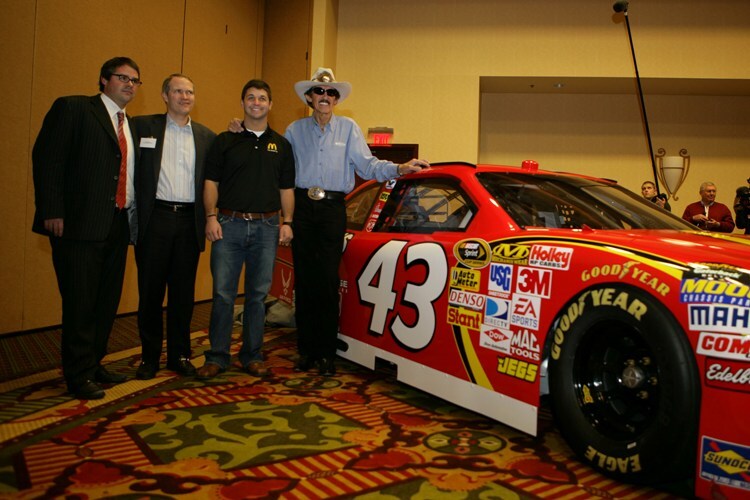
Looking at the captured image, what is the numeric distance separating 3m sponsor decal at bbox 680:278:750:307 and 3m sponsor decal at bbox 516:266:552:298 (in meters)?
0.48

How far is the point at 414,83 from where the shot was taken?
7.81 meters

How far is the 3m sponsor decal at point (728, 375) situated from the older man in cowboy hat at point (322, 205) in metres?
1.84

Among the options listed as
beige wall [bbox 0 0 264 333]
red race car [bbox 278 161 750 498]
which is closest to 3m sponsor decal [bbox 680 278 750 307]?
red race car [bbox 278 161 750 498]

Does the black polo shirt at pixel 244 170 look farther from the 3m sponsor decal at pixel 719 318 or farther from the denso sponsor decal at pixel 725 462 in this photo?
the denso sponsor decal at pixel 725 462

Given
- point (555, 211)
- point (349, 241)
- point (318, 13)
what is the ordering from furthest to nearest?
1. point (318, 13)
2. point (349, 241)
3. point (555, 211)

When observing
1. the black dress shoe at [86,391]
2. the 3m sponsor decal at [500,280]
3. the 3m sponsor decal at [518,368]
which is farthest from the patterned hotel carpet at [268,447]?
the 3m sponsor decal at [500,280]

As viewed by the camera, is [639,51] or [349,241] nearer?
[349,241]

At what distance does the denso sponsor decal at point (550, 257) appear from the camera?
2048mm

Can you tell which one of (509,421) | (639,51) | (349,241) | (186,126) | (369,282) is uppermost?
(639,51)

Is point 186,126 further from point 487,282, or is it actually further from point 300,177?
point 487,282

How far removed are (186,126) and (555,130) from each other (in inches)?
261

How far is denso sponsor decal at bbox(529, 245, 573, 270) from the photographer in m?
2.05

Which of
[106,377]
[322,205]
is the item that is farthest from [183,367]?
[322,205]

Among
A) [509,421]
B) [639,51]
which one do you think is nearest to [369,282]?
[509,421]
